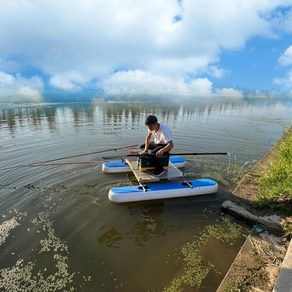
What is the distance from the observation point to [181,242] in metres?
5.34

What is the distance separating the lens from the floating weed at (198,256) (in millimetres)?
4176

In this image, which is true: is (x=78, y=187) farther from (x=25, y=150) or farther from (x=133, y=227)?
(x=25, y=150)

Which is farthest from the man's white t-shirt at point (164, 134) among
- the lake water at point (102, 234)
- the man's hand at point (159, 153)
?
the lake water at point (102, 234)

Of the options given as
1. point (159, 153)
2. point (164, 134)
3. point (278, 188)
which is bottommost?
point (278, 188)

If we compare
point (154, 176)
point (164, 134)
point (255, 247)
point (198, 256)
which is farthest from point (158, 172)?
point (255, 247)

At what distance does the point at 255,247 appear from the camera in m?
4.61

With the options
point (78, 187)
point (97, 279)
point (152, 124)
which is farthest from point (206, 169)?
point (97, 279)

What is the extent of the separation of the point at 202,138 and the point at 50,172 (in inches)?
420

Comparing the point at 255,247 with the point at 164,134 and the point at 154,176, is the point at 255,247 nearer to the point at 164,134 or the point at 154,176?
the point at 154,176

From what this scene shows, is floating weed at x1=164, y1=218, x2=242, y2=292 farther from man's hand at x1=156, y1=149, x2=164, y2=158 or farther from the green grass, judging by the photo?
man's hand at x1=156, y1=149, x2=164, y2=158

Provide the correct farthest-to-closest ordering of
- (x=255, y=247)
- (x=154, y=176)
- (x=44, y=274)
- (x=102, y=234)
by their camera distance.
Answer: (x=154, y=176) → (x=102, y=234) → (x=255, y=247) → (x=44, y=274)

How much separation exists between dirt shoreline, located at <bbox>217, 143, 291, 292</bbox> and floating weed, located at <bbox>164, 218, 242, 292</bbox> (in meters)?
0.48

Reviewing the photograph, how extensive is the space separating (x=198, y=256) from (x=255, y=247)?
1.21 meters

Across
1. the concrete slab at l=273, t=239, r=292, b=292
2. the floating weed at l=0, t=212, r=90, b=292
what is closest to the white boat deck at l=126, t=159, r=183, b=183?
the floating weed at l=0, t=212, r=90, b=292
